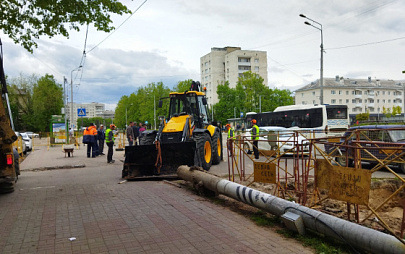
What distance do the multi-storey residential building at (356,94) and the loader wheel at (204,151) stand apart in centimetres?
8075

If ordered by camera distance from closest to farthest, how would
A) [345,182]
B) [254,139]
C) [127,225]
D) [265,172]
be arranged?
[345,182] → [127,225] → [265,172] → [254,139]

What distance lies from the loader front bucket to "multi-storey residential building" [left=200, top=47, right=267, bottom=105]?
273 ft

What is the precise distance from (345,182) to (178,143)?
6036mm

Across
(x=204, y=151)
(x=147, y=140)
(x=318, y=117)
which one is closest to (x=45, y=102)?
(x=318, y=117)

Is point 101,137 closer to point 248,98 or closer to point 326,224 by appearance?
point 326,224

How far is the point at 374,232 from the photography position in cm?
401

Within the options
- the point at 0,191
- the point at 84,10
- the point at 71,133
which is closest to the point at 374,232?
the point at 0,191

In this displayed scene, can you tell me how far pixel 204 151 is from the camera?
38.3 ft

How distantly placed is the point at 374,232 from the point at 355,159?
1.32 m

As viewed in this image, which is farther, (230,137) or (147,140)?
(230,137)

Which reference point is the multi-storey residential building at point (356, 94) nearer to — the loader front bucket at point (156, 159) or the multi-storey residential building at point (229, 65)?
the multi-storey residential building at point (229, 65)

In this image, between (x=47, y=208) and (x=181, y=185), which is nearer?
(x=47, y=208)

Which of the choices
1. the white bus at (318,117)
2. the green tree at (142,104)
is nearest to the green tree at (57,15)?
the white bus at (318,117)

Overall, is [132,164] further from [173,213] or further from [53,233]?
[53,233]
